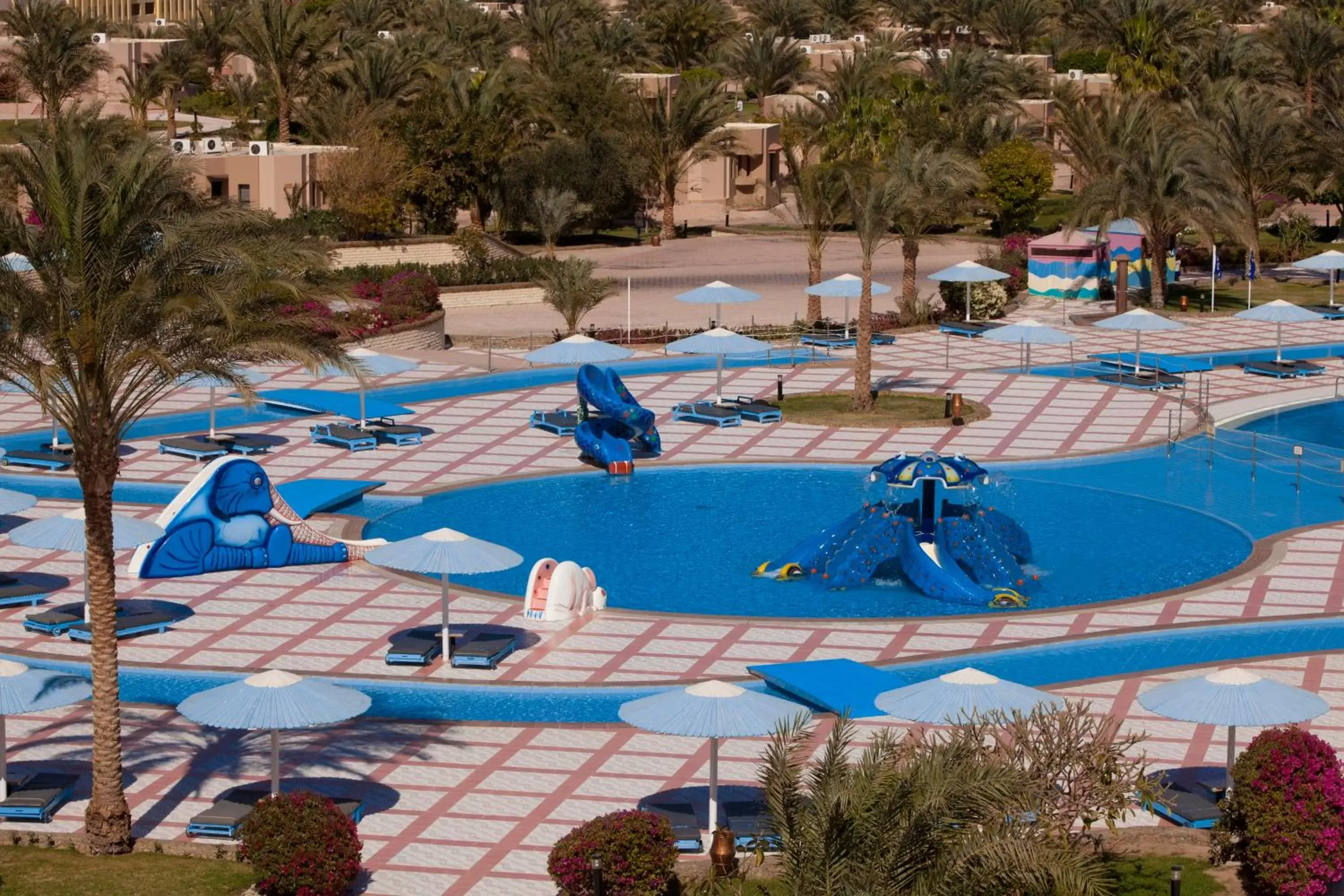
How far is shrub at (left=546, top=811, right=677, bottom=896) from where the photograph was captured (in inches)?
584

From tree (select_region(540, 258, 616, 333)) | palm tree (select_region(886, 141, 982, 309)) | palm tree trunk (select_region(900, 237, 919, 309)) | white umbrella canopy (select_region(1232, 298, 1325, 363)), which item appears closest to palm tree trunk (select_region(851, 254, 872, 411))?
palm tree (select_region(886, 141, 982, 309))

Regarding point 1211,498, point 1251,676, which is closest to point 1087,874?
point 1251,676

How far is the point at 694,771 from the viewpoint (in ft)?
60.6

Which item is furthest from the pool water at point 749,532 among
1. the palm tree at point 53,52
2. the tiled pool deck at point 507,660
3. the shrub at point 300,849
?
the palm tree at point 53,52

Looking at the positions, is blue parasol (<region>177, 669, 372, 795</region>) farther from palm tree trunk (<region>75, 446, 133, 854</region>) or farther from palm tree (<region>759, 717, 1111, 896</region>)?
palm tree (<region>759, 717, 1111, 896</region>)

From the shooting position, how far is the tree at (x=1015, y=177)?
180 ft

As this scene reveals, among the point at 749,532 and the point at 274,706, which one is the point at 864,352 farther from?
the point at 274,706

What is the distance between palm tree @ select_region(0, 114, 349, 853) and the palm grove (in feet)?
0.08

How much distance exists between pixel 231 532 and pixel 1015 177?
111ft

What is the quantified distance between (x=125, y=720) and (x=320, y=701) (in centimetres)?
353

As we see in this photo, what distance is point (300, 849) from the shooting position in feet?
49.7

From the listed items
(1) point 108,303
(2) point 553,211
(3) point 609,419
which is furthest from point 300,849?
(2) point 553,211

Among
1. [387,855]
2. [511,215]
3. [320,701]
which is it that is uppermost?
[511,215]

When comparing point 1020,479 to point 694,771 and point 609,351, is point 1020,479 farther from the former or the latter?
point 694,771
